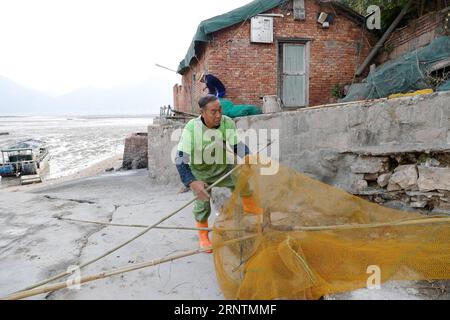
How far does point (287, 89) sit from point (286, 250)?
809 cm

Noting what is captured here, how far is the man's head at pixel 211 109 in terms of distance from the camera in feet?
10.1

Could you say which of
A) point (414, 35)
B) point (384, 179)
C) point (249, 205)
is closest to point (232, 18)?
point (414, 35)

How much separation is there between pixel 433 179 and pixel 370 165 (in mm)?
657

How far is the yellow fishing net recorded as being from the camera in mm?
2162

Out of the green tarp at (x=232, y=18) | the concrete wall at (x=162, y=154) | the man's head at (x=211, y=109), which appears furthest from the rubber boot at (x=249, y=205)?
the green tarp at (x=232, y=18)

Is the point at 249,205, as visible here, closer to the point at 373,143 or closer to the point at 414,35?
the point at 373,143

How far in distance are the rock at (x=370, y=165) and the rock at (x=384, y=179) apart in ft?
0.21

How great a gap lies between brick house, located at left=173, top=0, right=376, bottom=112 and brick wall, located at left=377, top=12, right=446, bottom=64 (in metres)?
0.76

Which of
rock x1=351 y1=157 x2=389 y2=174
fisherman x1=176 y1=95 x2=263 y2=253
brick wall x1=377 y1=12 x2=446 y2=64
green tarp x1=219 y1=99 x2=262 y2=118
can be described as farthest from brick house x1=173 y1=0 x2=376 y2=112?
fisherman x1=176 y1=95 x2=263 y2=253

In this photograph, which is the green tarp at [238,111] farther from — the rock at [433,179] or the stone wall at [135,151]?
the stone wall at [135,151]

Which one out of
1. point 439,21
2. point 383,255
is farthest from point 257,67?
point 383,255

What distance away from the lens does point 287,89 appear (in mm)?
9648

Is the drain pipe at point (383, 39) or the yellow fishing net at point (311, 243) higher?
the drain pipe at point (383, 39)

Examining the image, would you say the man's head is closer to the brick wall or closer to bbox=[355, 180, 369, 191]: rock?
bbox=[355, 180, 369, 191]: rock
